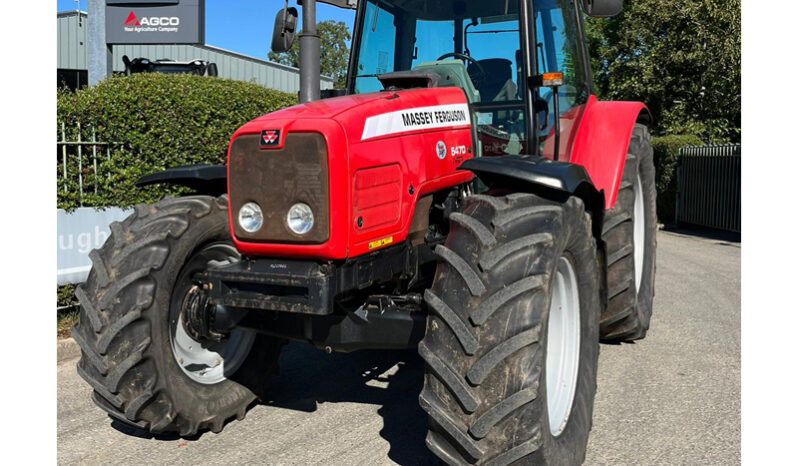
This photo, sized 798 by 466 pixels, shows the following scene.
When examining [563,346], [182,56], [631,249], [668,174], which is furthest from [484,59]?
[182,56]

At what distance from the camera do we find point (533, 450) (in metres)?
2.81

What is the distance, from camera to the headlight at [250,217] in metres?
3.21

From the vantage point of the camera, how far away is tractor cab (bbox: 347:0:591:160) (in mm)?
3871

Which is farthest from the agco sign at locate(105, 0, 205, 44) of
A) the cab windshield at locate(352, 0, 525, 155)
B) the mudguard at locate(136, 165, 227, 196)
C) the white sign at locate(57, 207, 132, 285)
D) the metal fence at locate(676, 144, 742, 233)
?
the metal fence at locate(676, 144, 742, 233)

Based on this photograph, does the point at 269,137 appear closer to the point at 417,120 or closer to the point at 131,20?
the point at 417,120

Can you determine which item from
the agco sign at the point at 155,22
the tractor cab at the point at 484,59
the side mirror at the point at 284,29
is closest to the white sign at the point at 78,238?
the side mirror at the point at 284,29

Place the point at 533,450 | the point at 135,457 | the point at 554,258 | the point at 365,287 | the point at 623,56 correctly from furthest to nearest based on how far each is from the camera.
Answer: the point at 623,56 → the point at 135,457 → the point at 365,287 → the point at 554,258 → the point at 533,450

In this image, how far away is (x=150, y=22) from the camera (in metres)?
10.8

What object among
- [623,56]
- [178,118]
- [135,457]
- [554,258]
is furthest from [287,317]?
[623,56]

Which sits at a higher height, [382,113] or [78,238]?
[382,113]

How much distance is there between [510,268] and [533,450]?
2.36 ft

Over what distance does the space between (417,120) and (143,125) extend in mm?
3830

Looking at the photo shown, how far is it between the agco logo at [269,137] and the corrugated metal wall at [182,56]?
857 inches

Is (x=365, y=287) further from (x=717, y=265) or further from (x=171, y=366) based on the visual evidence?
(x=717, y=265)
